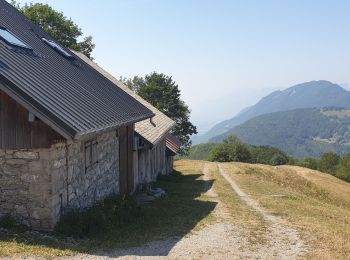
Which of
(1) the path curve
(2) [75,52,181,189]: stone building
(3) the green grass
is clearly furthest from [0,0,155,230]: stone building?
(2) [75,52,181,189]: stone building

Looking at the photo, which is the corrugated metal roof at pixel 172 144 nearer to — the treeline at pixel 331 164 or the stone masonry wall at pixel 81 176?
the stone masonry wall at pixel 81 176

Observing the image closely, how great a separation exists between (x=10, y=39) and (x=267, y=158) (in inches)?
4020

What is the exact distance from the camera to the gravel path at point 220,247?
11.5 metres

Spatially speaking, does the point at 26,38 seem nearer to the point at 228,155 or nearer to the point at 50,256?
the point at 50,256

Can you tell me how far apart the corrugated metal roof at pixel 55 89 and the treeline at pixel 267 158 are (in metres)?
68.3

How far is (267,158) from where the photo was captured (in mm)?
112562

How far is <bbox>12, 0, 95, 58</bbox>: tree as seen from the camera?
47500 millimetres

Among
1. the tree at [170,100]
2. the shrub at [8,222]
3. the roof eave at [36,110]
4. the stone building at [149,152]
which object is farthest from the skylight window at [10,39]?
the tree at [170,100]

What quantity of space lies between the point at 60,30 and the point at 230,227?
1552 inches

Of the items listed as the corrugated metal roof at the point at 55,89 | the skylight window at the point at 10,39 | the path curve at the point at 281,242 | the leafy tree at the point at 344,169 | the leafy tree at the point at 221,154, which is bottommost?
the leafy tree at the point at 344,169

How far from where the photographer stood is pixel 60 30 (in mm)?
49094

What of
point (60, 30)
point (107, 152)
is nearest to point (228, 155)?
point (60, 30)

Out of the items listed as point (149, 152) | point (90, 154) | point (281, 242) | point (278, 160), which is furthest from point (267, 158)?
point (281, 242)

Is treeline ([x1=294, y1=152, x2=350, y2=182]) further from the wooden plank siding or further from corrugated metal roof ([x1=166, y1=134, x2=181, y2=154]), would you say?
the wooden plank siding
